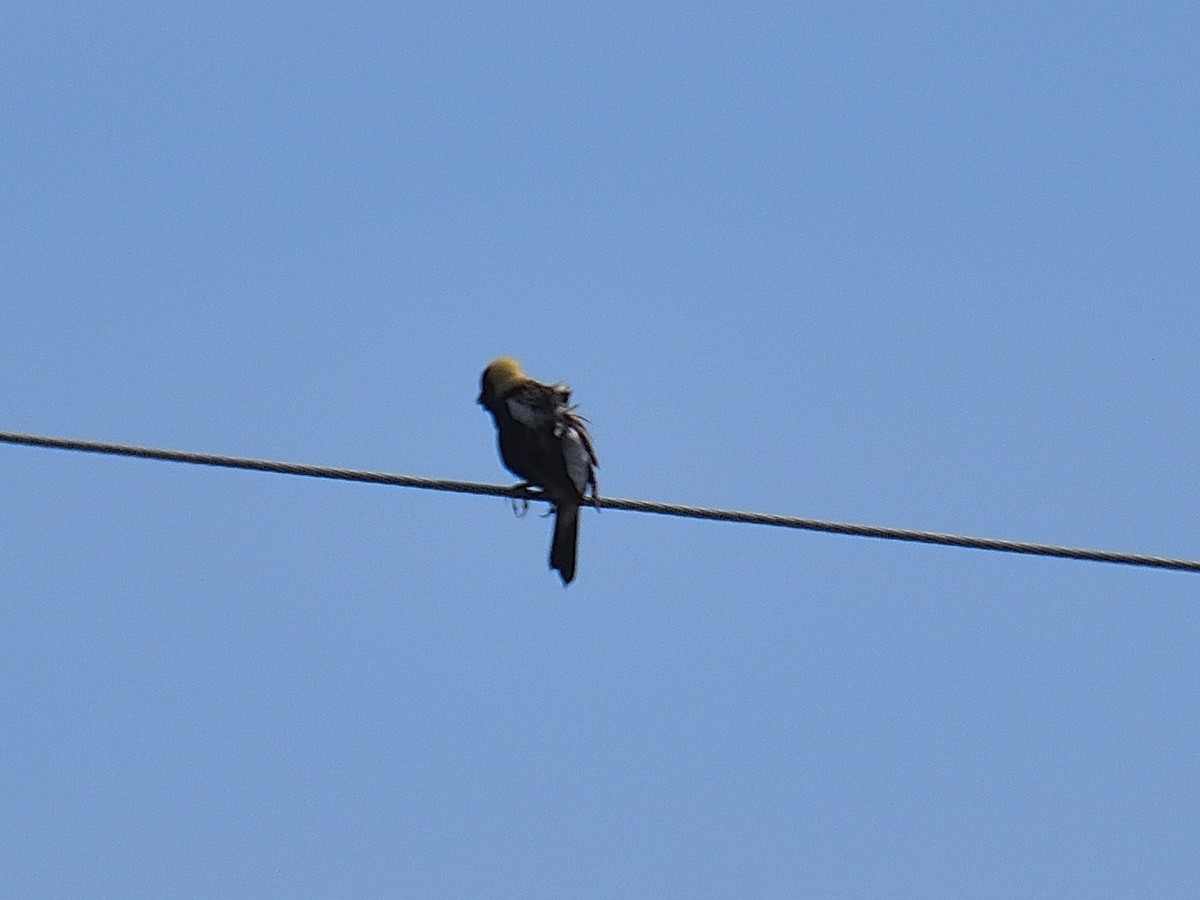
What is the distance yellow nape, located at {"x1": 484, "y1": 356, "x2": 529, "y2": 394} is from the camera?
10422 millimetres

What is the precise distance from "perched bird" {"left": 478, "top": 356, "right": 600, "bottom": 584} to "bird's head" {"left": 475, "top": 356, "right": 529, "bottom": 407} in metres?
0.13

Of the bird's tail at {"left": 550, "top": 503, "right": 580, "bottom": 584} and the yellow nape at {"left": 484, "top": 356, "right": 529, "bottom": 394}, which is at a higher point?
the yellow nape at {"left": 484, "top": 356, "right": 529, "bottom": 394}

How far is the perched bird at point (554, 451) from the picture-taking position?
9.55 m

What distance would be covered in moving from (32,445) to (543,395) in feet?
11.9

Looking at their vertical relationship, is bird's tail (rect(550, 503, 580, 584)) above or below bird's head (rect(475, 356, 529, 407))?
below

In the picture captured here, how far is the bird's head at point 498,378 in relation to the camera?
1044 centimetres

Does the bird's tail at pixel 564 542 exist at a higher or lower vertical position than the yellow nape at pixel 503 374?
lower

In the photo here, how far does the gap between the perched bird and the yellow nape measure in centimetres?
11

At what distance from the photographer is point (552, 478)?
9.60 metres

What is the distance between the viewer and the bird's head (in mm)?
10438

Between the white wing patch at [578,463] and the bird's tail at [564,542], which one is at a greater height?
the white wing patch at [578,463]

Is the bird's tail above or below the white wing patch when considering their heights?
below

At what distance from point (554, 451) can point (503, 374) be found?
1134 mm

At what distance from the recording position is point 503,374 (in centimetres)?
1061
